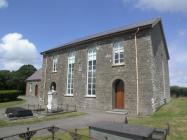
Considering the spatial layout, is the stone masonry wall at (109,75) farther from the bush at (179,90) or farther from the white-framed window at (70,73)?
the bush at (179,90)

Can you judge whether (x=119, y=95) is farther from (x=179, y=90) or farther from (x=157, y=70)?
(x=179, y=90)

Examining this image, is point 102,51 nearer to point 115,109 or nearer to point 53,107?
point 115,109

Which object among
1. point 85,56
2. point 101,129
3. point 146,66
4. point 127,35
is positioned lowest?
point 101,129

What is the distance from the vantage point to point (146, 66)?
1575 cm

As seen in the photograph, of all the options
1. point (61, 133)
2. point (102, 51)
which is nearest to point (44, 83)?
point (102, 51)

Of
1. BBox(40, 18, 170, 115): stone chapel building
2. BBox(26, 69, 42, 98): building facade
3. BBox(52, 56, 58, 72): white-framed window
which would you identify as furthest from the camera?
BBox(26, 69, 42, 98): building facade

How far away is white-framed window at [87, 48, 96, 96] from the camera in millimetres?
19630

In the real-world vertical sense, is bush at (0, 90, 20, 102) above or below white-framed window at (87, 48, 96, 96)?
below

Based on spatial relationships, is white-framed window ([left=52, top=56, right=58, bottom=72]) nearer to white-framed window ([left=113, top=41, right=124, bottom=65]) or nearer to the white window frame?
the white window frame

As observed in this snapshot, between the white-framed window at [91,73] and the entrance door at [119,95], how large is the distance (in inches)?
101

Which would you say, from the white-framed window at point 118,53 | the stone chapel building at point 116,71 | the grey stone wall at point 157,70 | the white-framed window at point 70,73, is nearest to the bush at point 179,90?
the stone chapel building at point 116,71

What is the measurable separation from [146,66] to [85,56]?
24.0ft

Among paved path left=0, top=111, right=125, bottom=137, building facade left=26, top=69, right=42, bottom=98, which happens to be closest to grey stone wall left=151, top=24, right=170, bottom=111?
paved path left=0, top=111, right=125, bottom=137

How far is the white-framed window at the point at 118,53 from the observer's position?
17.6m
